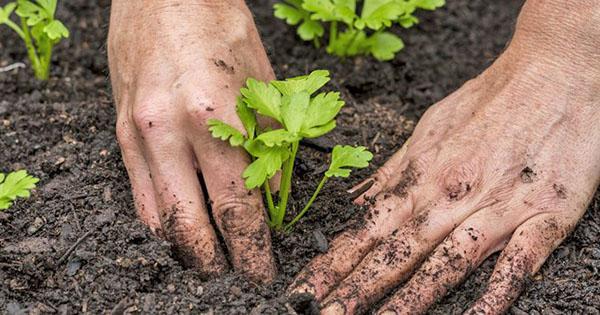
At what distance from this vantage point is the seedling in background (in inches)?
155

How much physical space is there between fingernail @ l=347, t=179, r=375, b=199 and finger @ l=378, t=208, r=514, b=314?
389 millimetres

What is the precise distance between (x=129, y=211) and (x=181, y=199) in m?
0.34

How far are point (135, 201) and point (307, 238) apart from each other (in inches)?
25.7

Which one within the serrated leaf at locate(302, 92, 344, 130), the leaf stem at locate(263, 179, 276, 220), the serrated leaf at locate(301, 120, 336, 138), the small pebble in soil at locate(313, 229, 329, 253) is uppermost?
the serrated leaf at locate(302, 92, 344, 130)

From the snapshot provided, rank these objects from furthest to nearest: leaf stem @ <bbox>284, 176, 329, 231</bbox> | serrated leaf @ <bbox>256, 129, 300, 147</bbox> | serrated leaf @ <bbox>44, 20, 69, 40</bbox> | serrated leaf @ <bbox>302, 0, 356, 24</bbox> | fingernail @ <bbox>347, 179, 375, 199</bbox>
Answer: serrated leaf @ <bbox>302, 0, 356, 24</bbox> < serrated leaf @ <bbox>44, 20, 69, 40</bbox> < fingernail @ <bbox>347, 179, 375, 199</bbox> < leaf stem @ <bbox>284, 176, 329, 231</bbox> < serrated leaf @ <bbox>256, 129, 300, 147</bbox>

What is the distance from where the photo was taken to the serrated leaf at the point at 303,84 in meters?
2.87

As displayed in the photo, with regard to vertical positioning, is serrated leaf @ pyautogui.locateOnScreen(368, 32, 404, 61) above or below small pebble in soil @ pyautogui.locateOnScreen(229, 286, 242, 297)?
below

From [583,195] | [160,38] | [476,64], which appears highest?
[160,38]

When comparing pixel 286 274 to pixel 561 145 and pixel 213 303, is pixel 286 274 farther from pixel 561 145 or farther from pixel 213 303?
pixel 561 145

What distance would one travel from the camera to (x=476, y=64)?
452 cm

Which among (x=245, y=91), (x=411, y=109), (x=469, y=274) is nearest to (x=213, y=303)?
(x=245, y=91)

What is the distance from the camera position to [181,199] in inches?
113

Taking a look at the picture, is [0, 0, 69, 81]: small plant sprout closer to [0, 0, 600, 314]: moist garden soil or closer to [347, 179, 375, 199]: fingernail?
[0, 0, 600, 314]: moist garden soil

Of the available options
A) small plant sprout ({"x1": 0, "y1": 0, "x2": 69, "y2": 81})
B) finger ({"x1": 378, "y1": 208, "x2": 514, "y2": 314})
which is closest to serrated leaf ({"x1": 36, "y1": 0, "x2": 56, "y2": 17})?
small plant sprout ({"x1": 0, "y1": 0, "x2": 69, "y2": 81})
